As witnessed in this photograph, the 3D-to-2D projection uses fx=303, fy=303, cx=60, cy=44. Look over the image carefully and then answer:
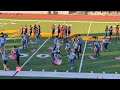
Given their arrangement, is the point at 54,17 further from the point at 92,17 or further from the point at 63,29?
the point at 63,29

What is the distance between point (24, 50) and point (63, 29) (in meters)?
2.80
